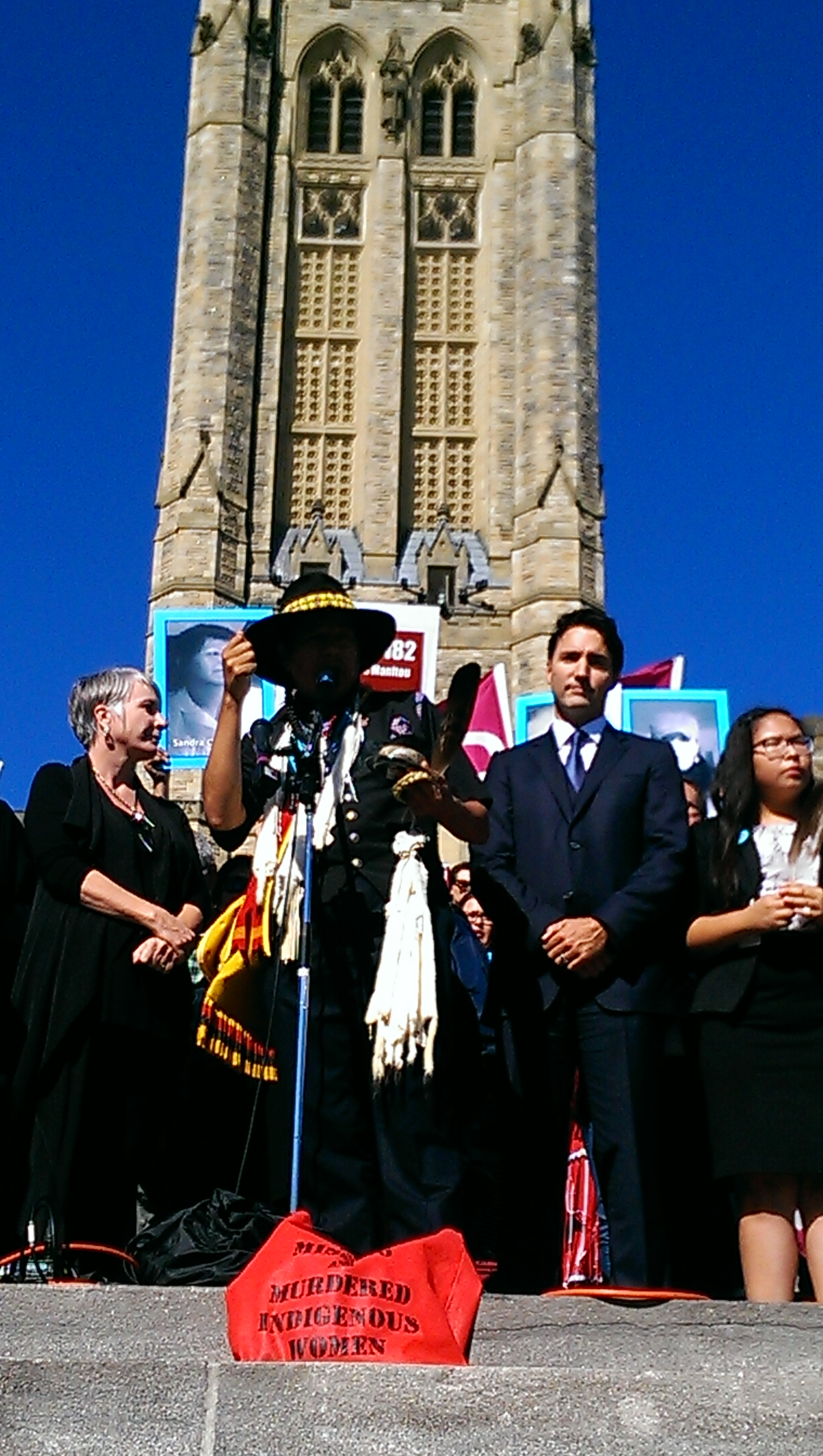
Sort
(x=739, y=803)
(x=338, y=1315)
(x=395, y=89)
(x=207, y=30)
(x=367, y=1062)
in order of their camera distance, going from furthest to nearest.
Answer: (x=395, y=89) → (x=207, y=30) → (x=739, y=803) → (x=367, y=1062) → (x=338, y=1315)

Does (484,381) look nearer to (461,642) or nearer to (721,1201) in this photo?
(461,642)

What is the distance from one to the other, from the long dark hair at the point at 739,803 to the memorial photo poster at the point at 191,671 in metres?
10.8

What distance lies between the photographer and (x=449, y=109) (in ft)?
115

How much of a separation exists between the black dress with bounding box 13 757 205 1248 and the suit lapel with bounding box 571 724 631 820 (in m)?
1.22

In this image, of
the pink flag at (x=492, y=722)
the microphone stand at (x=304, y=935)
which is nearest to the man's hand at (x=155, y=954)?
the microphone stand at (x=304, y=935)

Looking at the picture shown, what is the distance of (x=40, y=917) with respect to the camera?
467 cm

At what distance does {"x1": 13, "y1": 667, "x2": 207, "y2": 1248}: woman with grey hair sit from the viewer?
444 centimetres

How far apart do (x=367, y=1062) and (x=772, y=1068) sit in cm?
103

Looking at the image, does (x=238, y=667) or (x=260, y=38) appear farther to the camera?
(x=260, y=38)

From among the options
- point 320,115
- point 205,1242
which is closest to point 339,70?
point 320,115

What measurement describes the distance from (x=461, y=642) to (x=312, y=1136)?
88.7 ft

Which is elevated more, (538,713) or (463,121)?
(463,121)

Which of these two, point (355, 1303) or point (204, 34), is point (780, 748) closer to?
point (355, 1303)

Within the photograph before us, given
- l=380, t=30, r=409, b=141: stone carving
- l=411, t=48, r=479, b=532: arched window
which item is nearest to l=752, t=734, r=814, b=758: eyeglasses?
l=411, t=48, r=479, b=532: arched window
